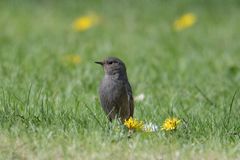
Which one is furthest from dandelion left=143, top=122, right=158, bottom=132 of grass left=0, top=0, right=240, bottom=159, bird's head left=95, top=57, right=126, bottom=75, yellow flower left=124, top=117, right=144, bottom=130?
bird's head left=95, top=57, right=126, bottom=75

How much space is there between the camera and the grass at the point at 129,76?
5.91 meters

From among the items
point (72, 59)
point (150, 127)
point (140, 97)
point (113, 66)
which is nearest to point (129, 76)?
point (72, 59)

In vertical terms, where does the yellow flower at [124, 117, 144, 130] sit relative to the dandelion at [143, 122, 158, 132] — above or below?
above

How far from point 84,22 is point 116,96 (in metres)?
5.38

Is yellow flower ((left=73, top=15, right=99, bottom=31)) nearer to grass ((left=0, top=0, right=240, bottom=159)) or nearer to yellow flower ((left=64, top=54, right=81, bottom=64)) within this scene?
grass ((left=0, top=0, right=240, bottom=159))

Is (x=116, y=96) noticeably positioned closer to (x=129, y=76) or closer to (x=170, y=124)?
(x=170, y=124)

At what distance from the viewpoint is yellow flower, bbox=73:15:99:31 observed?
39.3 ft

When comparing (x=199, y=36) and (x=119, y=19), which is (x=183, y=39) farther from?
(x=119, y=19)

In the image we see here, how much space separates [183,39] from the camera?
11.7 metres

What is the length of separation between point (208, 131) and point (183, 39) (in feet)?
17.5

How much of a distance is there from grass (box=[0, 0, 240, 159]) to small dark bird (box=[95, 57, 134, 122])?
162 millimetres

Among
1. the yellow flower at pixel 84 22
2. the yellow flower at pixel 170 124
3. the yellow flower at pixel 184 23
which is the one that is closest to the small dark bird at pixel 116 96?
the yellow flower at pixel 170 124

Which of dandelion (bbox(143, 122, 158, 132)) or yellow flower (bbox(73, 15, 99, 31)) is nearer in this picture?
dandelion (bbox(143, 122, 158, 132))

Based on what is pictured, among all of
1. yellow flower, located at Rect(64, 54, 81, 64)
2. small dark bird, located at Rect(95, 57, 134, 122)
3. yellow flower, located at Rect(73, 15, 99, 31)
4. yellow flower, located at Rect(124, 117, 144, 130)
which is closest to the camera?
yellow flower, located at Rect(124, 117, 144, 130)
